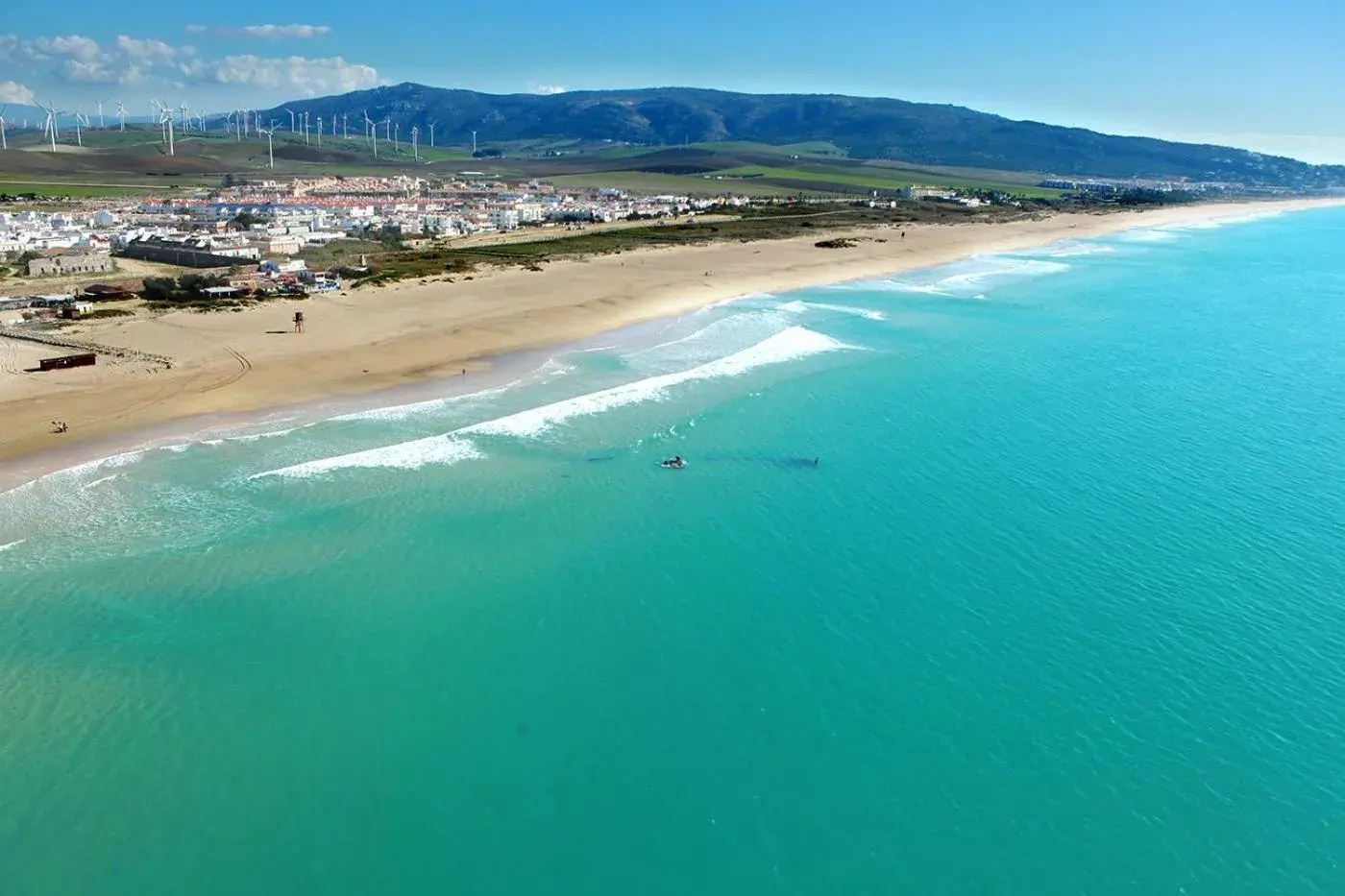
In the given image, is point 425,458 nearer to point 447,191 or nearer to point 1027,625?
point 1027,625

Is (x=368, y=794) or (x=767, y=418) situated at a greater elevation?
(x=767, y=418)

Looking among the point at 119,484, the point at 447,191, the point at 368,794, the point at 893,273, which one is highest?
the point at 447,191

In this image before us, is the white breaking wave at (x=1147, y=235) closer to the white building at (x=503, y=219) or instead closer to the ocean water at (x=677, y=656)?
the white building at (x=503, y=219)

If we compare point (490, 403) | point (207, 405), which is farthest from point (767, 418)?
point (207, 405)

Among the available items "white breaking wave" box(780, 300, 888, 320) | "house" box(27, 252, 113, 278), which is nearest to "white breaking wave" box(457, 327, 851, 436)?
"white breaking wave" box(780, 300, 888, 320)

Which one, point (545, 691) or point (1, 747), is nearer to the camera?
point (1, 747)

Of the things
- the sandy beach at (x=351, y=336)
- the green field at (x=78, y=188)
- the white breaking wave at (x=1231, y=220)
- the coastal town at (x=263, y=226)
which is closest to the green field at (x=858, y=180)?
the white breaking wave at (x=1231, y=220)

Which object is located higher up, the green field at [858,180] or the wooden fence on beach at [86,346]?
the green field at [858,180]

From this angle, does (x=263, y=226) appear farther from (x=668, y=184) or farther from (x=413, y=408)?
(x=668, y=184)

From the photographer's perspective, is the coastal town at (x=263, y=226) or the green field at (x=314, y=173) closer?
the coastal town at (x=263, y=226)
